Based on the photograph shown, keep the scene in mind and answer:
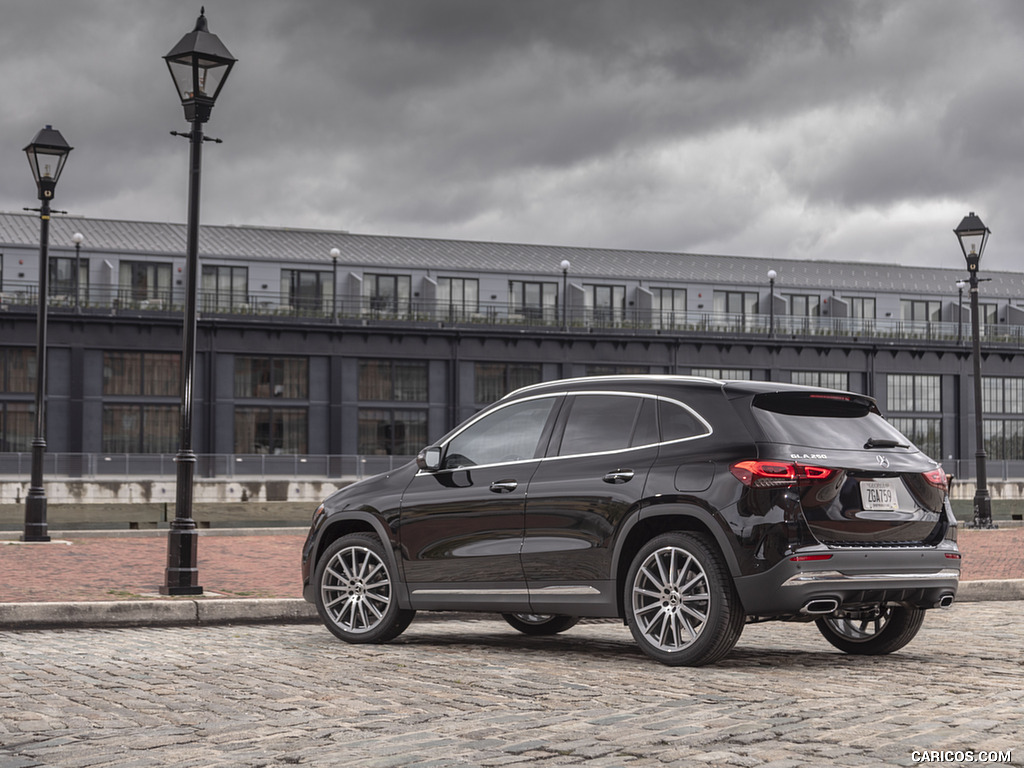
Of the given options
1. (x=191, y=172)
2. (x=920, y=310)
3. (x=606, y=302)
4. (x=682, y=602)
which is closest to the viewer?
(x=682, y=602)

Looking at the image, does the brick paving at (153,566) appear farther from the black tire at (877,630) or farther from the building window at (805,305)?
the building window at (805,305)

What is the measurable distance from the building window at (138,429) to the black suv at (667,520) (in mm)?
45329

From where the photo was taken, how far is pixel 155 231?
60062 mm

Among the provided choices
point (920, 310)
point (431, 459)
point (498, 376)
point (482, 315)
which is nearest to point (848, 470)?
point (431, 459)

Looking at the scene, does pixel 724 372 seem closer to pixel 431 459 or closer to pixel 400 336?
pixel 400 336

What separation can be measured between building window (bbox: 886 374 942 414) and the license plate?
5624cm

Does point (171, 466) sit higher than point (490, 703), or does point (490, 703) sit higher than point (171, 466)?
point (171, 466)

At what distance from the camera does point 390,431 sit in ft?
184

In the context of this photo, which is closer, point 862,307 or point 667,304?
point 667,304

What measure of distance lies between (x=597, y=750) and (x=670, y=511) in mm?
2547

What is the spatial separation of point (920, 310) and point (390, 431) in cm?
3146

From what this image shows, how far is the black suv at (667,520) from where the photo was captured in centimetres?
720

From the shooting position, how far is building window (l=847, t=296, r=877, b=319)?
6719 cm

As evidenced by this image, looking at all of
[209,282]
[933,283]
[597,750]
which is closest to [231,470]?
[209,282]
